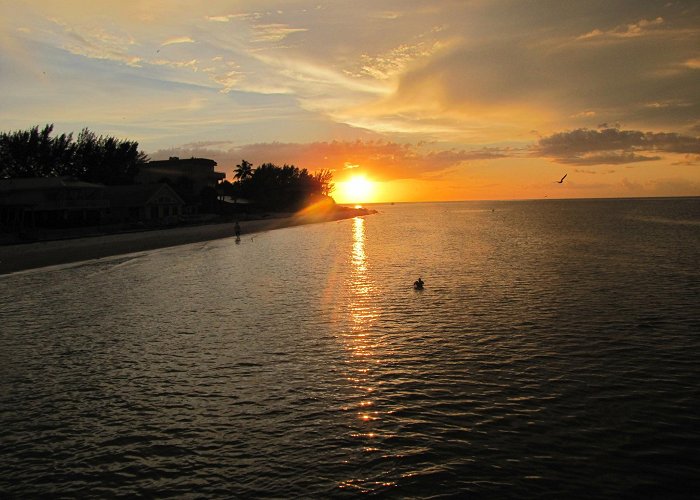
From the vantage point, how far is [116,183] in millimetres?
110625

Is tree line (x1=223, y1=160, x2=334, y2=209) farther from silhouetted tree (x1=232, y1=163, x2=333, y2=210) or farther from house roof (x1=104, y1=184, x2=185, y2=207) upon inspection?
house roof (x1=104, y1=184, x2=185, y2=207)

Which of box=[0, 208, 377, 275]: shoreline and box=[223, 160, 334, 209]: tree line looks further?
box=[223, 160, 334, 209]: tree line

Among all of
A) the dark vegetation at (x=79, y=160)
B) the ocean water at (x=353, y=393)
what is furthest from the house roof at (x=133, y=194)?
the ocean water at (x=353, y=393)

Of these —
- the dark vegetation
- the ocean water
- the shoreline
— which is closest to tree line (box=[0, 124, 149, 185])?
the dark vegetation

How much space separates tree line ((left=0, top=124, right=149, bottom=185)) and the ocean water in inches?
3288

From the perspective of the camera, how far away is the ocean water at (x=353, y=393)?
405 inches

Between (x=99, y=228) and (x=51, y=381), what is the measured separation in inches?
2349

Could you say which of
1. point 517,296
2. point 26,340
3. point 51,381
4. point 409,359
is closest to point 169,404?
point 51,381

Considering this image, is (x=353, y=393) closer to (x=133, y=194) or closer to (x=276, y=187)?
(x=133, y=194)

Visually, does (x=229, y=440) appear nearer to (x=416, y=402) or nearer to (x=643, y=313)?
(x=416, y=402)

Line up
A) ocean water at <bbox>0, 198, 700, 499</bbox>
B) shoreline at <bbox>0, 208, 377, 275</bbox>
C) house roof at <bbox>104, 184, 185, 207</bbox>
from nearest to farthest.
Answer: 1. ocean water at <bbox>0, 198, 700, 499</bbox>
2. shoreline at <bbox>0, 208, 377, 275</bbox>
3. house roof at <bbox>104, 184, 185, 207</bbox>

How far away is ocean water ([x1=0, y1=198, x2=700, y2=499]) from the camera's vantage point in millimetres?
10289

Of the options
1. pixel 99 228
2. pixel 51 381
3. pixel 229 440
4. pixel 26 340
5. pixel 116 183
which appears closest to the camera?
pixel 229 440

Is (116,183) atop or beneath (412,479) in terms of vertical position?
atop
